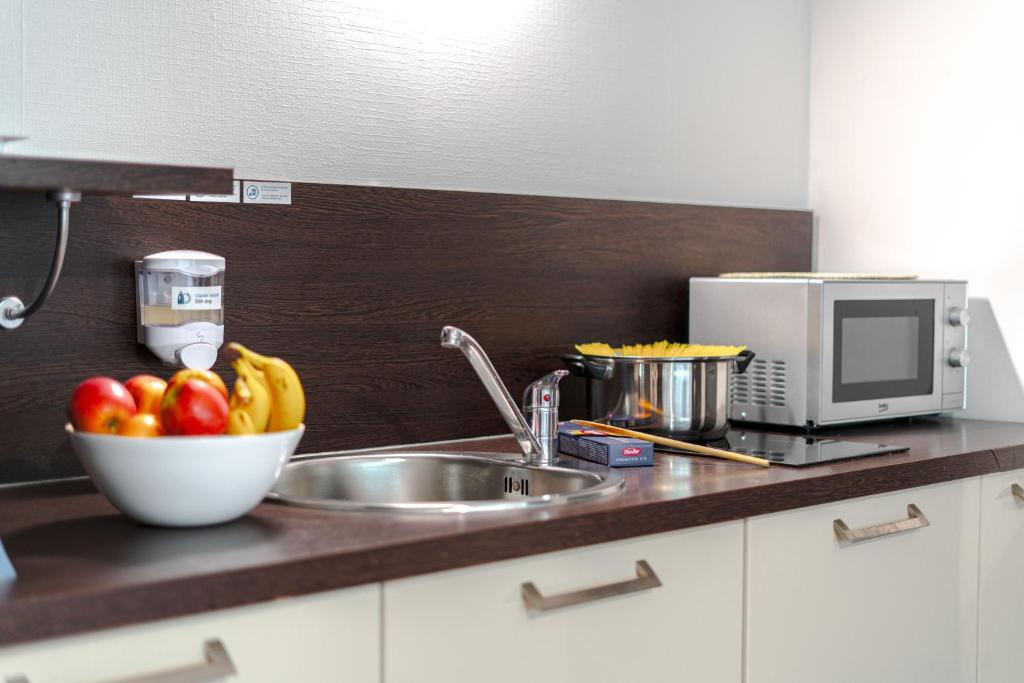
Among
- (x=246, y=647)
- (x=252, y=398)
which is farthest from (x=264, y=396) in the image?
(x=246, y=647)

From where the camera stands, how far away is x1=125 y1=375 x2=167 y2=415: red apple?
1.39 m

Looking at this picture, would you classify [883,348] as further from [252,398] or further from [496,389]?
[252,398]

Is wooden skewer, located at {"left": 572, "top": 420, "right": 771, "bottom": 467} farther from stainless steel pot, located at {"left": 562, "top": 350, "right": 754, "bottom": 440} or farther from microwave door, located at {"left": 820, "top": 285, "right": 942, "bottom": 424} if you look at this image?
microwave door, located at {"left": 820, "top": 285, "right": 942, "bottom": 424}

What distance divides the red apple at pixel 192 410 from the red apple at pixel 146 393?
0.23 ft

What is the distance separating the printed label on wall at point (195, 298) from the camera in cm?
165

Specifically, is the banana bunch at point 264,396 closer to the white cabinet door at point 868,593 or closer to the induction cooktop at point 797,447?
the white cabinet door at point 868,593

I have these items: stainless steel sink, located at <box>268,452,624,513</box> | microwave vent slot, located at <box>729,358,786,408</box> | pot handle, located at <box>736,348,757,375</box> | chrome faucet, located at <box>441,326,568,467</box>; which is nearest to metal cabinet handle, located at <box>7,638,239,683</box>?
stainless steel sink, located at <box>268,452,624,513</box>

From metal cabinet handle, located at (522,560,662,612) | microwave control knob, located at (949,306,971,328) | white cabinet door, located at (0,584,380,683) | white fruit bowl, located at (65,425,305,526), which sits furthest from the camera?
microwave control knob, located at (949,306,971,328)

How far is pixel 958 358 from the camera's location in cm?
231

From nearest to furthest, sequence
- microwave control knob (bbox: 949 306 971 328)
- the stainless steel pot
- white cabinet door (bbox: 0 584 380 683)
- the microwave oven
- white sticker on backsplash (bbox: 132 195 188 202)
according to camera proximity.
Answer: white cabinet door (bbox: 0 584 380 683) < white sticker on backsplash (bbox: 132 195 188 202) < the stainless steel pot < the microwave oven < microwave control knob (bbox: 949 306 971 328)

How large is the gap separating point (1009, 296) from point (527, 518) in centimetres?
146

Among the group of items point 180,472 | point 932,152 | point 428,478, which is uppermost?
point 932,152

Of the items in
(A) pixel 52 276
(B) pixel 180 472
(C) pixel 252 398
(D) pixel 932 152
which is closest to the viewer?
(B) pixel 180 472

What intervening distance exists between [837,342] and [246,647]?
1378 mm
